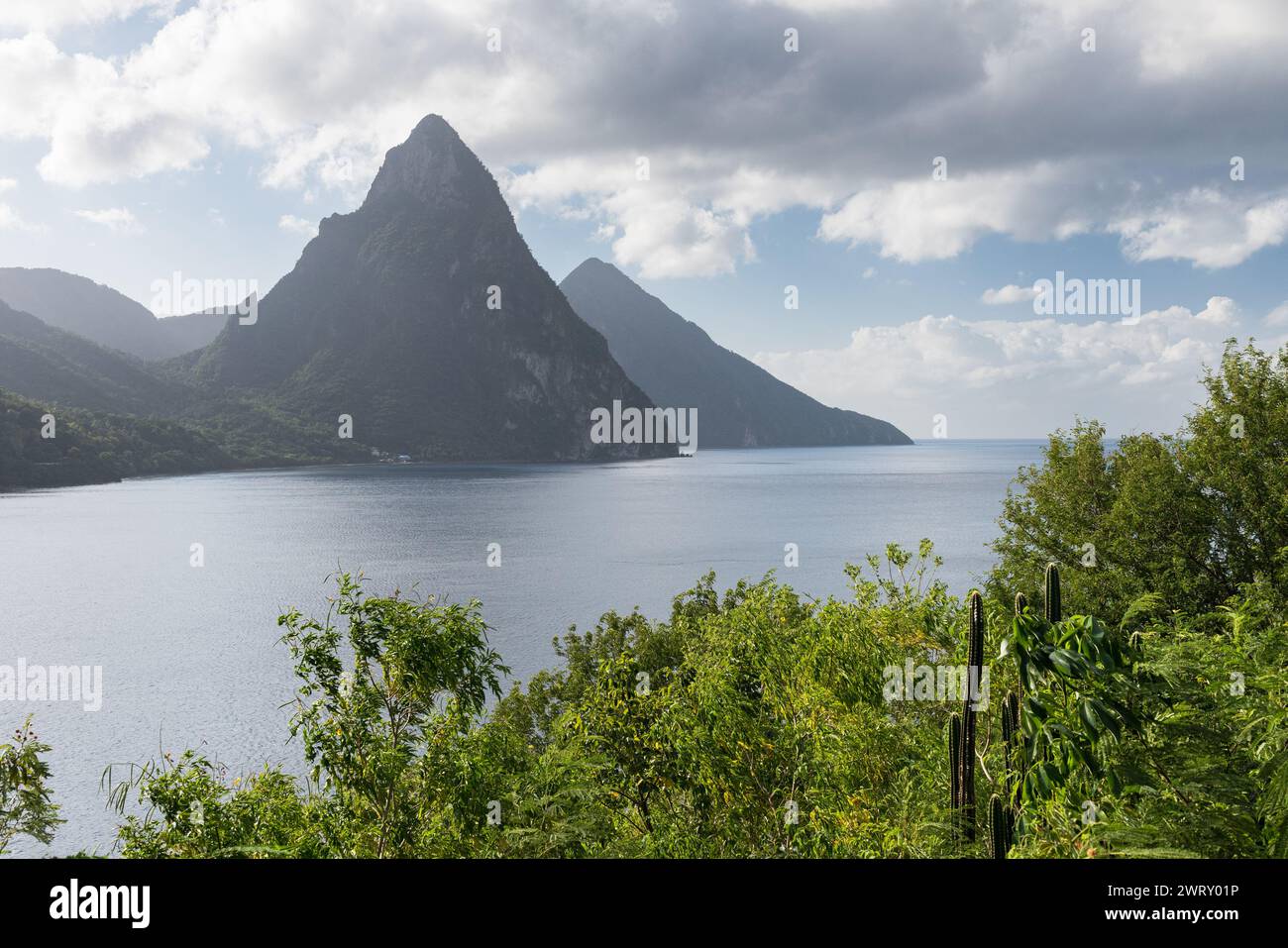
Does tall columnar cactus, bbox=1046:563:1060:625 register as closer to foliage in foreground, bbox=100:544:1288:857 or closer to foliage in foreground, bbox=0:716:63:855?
foliage in foreground, bbox=100:544:1288:857

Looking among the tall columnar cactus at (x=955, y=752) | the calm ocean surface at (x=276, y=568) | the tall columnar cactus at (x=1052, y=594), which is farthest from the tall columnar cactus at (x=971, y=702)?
the calm ocean surface at (x=276, y=568)

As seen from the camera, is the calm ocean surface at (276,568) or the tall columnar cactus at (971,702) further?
the calm ocean surface at (276,568)

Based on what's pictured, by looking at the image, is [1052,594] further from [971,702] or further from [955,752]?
[955,752]

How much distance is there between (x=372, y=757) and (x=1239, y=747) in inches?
367

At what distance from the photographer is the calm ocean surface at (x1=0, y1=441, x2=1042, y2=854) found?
50.8m

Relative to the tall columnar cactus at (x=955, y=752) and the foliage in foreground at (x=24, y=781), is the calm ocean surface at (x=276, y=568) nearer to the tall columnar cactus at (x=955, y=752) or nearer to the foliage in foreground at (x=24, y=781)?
the foliage in foreground at (x=24, y=781)

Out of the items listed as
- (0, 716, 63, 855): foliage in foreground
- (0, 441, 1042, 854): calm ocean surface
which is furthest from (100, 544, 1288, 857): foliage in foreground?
(0, 441, 1042, 854): calm ocean surface

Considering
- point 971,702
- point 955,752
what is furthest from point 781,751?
point 971,702

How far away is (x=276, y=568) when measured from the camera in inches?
3711

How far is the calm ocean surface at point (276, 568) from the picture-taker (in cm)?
5081

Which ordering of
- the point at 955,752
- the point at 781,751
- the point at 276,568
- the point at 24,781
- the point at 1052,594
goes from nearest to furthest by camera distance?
1. the point at 1052,594
2. the point at 955,752
3. the point at 24,781
4. the point at 781,751
5. the point at 276,568

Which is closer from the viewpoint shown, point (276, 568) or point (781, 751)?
point (781, 751)

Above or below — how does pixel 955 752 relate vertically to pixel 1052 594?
below
